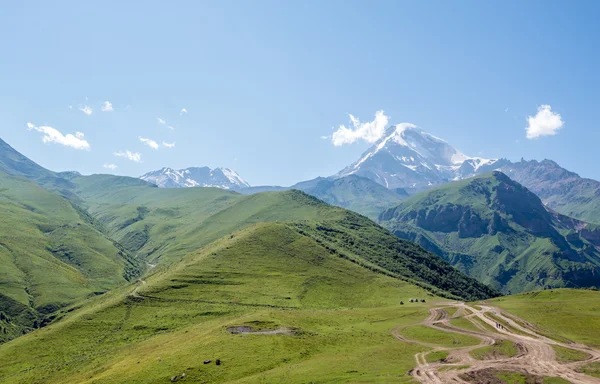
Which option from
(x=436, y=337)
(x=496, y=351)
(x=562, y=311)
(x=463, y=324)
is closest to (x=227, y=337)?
(x=436, y=337)

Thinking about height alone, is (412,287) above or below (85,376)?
above

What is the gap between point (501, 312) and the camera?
121375mm

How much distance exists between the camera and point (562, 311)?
115 meters

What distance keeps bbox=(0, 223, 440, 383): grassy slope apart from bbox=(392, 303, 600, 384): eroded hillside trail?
4789mm

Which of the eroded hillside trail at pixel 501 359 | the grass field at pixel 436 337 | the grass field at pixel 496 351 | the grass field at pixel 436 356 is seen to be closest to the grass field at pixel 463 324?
the eroded hillside trail at pixel 501 359

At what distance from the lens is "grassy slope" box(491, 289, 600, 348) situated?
324ft

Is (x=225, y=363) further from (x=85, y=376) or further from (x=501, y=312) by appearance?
(x=501, y=312)

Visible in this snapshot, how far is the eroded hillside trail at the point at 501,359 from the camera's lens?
73.0m

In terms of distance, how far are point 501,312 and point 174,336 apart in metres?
92.8

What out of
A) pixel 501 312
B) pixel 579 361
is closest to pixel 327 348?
pixel 579 361

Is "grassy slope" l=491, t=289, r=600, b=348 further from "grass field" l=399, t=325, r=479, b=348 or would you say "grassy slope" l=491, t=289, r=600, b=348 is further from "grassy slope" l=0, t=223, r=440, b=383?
"grassy slope" l=0, t=223, r=440, b=383

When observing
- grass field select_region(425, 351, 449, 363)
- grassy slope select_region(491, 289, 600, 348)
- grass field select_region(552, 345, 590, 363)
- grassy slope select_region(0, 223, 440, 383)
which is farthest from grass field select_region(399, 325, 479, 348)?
grassy slope select_region(491, 289, 600, 348)

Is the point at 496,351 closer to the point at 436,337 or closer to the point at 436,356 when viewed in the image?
the point at 436,356

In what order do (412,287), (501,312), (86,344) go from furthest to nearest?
(412,287), (86,344), (501,312)
